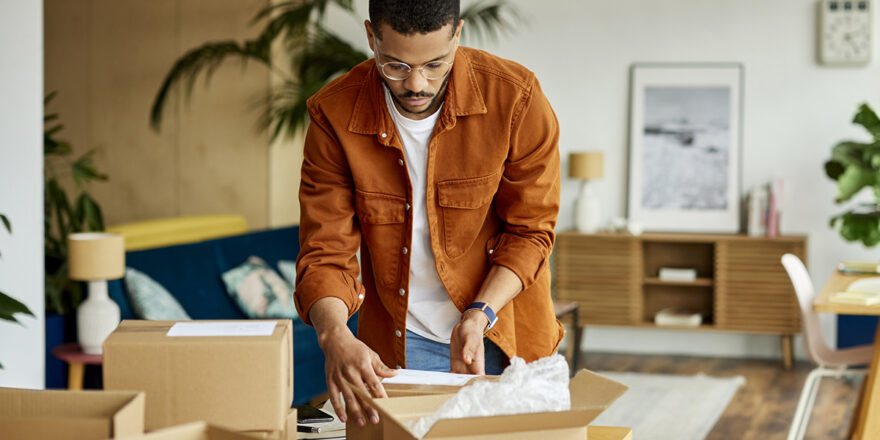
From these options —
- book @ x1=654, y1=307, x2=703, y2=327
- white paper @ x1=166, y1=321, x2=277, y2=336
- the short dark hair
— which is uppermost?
the short dark hair

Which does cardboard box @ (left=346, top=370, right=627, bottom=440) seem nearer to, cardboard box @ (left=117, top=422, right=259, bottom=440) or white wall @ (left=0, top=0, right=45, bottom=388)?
cardboard box @ (left=117, top=422, right=259, bottom=440)

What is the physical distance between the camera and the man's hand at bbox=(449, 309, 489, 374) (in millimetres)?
1589

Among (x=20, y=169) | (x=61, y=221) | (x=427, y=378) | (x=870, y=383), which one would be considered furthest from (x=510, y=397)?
(x=61, y=221)

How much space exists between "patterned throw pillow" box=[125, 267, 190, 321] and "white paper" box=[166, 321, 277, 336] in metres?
3.01

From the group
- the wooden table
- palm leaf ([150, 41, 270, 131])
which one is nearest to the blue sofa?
palm leaf ([150, 41, 270, 131])

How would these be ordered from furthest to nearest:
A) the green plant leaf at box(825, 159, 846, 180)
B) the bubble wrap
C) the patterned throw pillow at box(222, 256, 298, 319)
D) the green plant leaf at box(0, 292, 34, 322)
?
the green plant leaf at box(825, 159, 846, 180) < the patterned throw pillow at box(222, 256, 298, 319) < the green plant leaf at box(0, 292, 34, 322) < the bubble wrap

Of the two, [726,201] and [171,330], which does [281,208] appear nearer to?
[726,201]

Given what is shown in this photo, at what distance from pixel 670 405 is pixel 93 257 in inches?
120

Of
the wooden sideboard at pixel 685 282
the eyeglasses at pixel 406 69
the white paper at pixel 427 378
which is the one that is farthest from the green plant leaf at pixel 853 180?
the white paper at pixel 427 378

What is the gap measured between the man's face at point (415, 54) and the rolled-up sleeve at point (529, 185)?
0.21 m

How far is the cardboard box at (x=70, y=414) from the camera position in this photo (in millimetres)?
1056

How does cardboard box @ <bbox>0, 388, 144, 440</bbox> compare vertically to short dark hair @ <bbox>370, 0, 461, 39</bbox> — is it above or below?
below

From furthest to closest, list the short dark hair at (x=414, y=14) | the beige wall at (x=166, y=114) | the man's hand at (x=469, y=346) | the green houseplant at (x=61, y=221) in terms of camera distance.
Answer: the beige wall at (x=166, y=114) → the green houseplant at (x=61, y=221) → the man's hand at (x=469, y=346) → the short dark hair at (x=414, y=14)

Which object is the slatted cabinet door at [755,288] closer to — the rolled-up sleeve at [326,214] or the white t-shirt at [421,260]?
the white t-shirt at [421,260]
